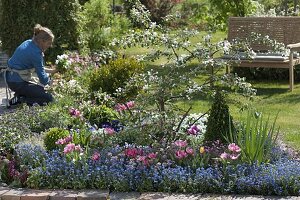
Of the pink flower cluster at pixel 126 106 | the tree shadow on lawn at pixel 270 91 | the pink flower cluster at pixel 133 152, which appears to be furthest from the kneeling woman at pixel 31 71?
the tree shadow on lawn at pixel 270 91

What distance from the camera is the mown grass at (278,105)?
8266 mm

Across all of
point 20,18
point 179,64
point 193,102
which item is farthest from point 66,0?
point 179,64

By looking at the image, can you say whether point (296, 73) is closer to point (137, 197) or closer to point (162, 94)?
point (162, 94)

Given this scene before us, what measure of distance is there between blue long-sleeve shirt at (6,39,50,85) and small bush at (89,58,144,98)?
1.98ft

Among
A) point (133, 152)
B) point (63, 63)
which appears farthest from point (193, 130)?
point (63, 63)

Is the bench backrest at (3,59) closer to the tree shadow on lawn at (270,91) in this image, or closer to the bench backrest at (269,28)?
the bench backrest at (269,28)

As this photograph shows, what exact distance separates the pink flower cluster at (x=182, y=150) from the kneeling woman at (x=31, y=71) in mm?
3343

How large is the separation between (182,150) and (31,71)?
12.7 ft

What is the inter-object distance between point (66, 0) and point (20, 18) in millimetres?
827

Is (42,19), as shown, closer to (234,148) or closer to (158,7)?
(234,148)

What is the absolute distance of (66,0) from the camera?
12633 millimetres

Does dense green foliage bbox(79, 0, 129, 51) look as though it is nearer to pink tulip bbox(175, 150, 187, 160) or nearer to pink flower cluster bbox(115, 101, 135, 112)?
pink flower cluster bbox(115, 101, 135, 112)

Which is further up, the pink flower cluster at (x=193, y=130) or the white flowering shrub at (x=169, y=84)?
the white flowering shrub at (x=169, y=84)

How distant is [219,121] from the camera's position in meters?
6.39
